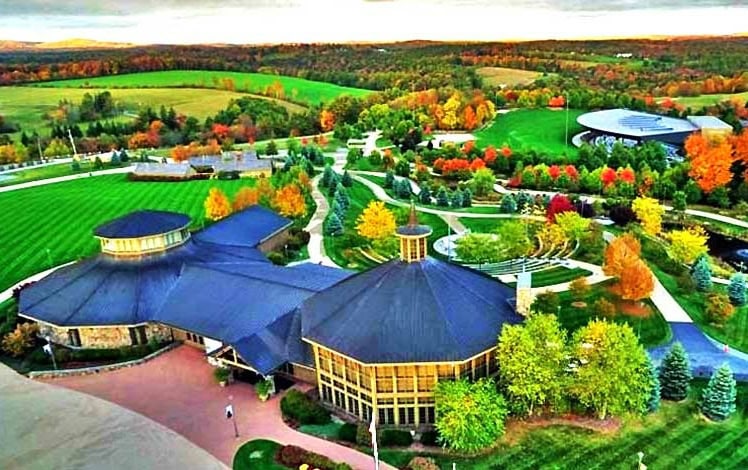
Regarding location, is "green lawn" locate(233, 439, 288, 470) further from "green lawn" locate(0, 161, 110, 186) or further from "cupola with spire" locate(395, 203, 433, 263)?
"green lawn" locate(0, 161, 110, 186)

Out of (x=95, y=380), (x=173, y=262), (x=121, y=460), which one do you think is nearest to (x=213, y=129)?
(x=173, y=262)

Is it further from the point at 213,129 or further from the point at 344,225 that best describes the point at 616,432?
the point at 213,129

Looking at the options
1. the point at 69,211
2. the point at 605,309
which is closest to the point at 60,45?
the point at 69,211

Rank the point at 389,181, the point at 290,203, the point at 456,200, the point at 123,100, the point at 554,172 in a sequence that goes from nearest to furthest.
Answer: the point at 290,203
the point at 456,200
the point at 554,172
the point at 389,181
the point at 123,100

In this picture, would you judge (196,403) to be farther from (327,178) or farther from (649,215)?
(327,178)

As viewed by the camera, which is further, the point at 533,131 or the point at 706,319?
the point at 533,131

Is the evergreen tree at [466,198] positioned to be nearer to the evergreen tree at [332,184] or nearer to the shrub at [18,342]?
the evergreen tree at [332,184]
